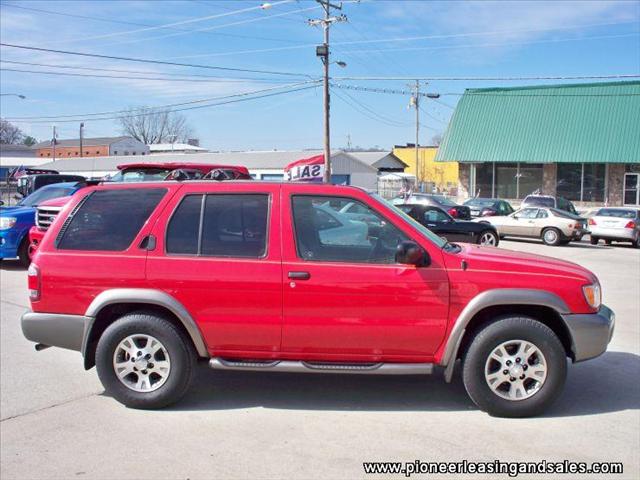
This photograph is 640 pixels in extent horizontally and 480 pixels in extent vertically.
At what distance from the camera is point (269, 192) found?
510 centimetres

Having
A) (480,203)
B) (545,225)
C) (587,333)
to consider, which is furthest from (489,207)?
(587,333)

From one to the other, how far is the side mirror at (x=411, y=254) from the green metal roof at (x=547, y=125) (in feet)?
113

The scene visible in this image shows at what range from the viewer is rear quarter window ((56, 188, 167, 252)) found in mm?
5090

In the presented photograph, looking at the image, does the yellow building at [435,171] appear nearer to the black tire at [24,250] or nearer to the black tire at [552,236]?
the black tire at [552,236]

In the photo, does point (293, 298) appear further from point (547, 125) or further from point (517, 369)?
point (547, 125)

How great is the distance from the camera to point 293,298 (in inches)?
189

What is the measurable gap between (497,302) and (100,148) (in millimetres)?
113270

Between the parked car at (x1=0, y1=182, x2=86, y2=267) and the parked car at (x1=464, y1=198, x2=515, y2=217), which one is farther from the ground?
the parked car at (x1=464, y1=198, x2=515, y2=217)

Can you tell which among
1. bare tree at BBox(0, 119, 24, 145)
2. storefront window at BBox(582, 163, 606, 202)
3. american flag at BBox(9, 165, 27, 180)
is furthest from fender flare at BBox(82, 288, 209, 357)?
bare tree at BBox(0, 119, 24, 145)

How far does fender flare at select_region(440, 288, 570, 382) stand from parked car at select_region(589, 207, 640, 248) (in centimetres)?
1892

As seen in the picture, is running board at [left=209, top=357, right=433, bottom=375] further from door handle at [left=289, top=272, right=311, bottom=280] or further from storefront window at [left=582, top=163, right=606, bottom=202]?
storefront window at [left=582, top=163, right=606, bottom=202]

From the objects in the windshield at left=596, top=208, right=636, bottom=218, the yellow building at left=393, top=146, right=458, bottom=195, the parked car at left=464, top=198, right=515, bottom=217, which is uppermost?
the yellow building at left=393, top=146, right=458, bottom=195

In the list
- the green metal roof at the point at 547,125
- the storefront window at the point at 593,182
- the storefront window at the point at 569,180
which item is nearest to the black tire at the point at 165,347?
the green metal roof at the point at 547,125

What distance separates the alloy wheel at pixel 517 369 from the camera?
15.7ft
